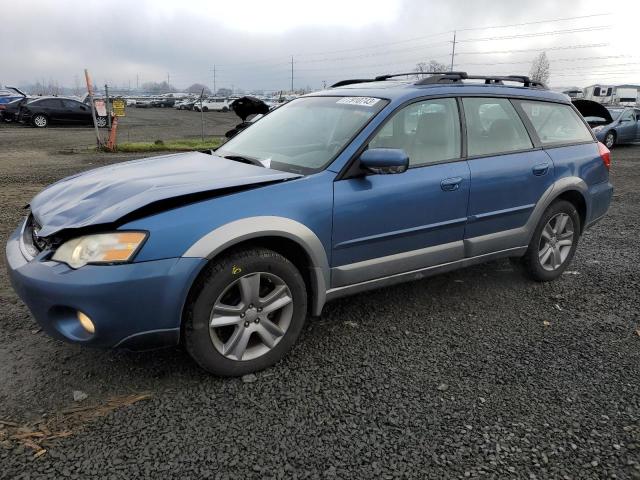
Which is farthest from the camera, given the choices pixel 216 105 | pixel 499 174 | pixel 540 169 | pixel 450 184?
pixel 216 105

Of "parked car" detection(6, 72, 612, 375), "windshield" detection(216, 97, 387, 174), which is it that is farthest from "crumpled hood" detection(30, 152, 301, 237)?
"windshield" detection(216, 97, 387, 174)

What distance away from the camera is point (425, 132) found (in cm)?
362

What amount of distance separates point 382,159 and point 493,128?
1.39 meters

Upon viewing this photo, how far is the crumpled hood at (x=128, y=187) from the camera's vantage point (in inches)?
105

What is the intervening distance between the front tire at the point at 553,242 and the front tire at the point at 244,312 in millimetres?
2321

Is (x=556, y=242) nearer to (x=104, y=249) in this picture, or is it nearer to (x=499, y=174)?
(x=499, y=174)

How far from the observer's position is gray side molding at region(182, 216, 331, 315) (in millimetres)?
2625

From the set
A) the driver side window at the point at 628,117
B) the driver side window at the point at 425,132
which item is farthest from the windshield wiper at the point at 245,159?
the driver side window at the point at 628,117

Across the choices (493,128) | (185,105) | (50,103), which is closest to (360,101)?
(493,128)

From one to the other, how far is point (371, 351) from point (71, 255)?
A: 72.2 inches

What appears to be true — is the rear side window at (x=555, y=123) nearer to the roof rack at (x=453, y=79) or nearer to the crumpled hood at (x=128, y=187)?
the roof rack at (x=453, y=79)

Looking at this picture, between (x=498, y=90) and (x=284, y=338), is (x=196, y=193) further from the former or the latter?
(x=498, y=90)

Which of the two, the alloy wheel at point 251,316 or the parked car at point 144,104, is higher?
the alloy wheel at point 251,316

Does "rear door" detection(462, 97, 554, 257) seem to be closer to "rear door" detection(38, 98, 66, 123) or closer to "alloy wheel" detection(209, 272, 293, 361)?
"alloy wheel" detection(209, 272, 293, 361)
